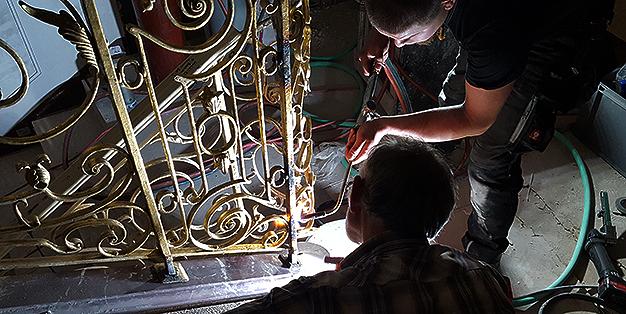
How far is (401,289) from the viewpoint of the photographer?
0.91 metres

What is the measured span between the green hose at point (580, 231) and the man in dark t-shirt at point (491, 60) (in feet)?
1.71

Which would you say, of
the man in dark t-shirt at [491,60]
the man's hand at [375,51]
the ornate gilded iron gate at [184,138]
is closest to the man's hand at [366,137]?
the man in dark t-shirt at [491,60]

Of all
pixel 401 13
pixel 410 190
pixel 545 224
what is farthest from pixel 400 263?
pixel 545 224

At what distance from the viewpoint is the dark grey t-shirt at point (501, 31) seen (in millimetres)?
1448

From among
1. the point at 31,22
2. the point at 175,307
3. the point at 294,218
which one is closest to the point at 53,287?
the point at 175,307

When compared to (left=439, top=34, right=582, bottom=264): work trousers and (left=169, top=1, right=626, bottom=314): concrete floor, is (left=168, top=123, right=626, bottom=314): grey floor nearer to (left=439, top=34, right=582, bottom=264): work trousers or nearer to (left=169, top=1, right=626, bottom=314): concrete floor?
(left=169, top=1, right=626, bottom=314): concrete floor

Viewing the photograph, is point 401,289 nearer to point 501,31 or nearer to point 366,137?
point 366,137

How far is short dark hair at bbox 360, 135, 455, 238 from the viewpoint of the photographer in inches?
41.7

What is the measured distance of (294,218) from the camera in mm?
1666

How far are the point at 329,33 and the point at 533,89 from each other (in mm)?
2403

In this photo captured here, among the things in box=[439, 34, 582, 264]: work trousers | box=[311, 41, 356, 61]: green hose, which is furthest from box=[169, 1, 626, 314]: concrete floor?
box=[311, 41, 356, 61]: green hose

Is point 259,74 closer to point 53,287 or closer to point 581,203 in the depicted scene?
point 53,287

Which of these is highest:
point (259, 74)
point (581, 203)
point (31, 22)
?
point (259, 74)

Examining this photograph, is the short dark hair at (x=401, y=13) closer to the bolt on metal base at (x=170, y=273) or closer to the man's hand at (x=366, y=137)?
the man's hand at (x=366, y=137)
